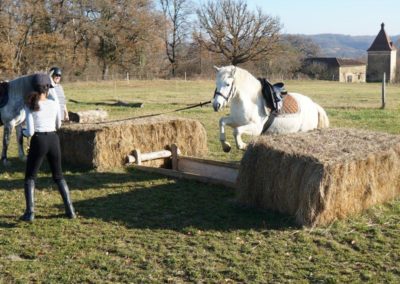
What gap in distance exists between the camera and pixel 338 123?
693 inches

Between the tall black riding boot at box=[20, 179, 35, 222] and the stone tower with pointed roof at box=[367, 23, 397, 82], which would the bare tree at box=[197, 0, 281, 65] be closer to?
the stone tower with pointed roof at box=[367, 23, 397, 82]

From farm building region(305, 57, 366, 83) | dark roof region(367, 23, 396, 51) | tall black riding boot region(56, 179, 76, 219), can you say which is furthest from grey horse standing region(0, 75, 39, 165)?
dark roof region(367, 23, 396, 51)

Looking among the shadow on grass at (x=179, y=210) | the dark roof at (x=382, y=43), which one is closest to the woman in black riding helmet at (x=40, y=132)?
the shadow on grass at (x=179, y=210)

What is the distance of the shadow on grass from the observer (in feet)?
21.9

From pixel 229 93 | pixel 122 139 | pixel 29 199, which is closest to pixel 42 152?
pixel 29 199

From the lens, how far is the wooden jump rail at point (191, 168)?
8.74 metres

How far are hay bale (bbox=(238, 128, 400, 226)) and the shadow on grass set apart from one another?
295mm

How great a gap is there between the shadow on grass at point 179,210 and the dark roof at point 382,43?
93886 millimetres

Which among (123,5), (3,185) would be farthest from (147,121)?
(123,5)

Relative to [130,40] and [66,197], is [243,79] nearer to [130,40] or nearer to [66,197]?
[66,197]

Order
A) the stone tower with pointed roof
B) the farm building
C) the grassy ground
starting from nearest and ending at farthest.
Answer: the grassy ground → the farm building → the stone tower with pointed roof

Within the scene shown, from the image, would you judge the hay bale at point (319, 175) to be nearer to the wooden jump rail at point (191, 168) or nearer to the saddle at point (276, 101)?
the saddle at point (276, 101)

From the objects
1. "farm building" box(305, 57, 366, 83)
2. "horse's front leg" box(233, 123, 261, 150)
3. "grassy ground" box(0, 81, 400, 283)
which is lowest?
"grassy ground" box(0, 81, 400, 283)

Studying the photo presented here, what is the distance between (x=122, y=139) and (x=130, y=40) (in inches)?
1986
